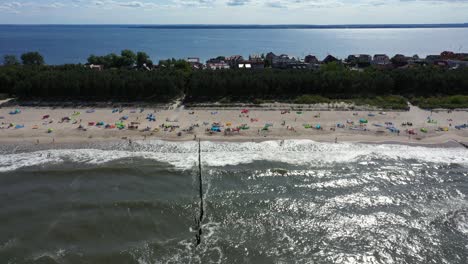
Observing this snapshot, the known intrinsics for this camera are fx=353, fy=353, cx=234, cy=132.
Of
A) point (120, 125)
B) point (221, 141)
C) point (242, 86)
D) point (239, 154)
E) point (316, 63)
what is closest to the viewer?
point (239, 154)

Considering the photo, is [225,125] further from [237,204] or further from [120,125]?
[237,204]

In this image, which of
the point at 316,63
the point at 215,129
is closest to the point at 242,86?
the point at 215,129

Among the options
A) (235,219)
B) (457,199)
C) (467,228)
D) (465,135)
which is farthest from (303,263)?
(465,135)

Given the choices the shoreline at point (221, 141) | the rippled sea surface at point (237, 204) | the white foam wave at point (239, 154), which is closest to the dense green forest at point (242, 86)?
the shoreline at point (221, 141)

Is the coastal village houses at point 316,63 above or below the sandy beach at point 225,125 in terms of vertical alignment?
above

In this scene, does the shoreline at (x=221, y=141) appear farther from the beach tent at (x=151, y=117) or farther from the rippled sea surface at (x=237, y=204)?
the beach tent at (x=151, y=117)

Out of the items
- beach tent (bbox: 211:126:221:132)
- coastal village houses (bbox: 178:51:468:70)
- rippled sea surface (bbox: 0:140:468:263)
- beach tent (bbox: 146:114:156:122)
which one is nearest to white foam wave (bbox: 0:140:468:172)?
rippled sea surface (bbox: 0:140:468:263)
